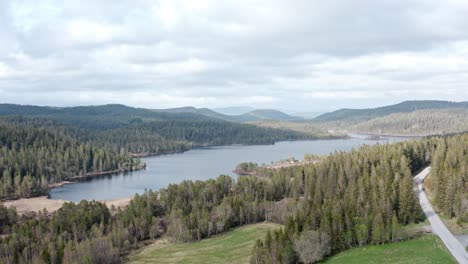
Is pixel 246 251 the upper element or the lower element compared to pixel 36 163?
lower

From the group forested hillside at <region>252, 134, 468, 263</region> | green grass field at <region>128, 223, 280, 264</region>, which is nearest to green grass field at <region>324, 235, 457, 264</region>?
forested hillside at <region>252, 134, 468, 263</region>

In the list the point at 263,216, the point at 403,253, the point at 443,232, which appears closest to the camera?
the point at 403,253

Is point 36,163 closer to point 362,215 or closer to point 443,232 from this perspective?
point 362,215

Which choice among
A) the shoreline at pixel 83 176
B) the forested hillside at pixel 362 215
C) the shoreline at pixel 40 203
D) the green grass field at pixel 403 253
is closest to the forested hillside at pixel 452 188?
the forested hillside at pixel 362 215

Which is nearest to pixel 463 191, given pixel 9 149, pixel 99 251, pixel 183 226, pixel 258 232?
pixel 258 232

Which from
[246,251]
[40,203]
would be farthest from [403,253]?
[40,203]

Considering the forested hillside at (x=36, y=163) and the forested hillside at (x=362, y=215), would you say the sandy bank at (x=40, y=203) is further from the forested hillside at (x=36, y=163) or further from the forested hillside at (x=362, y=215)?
the forested hillside at (x=362, y=215)
